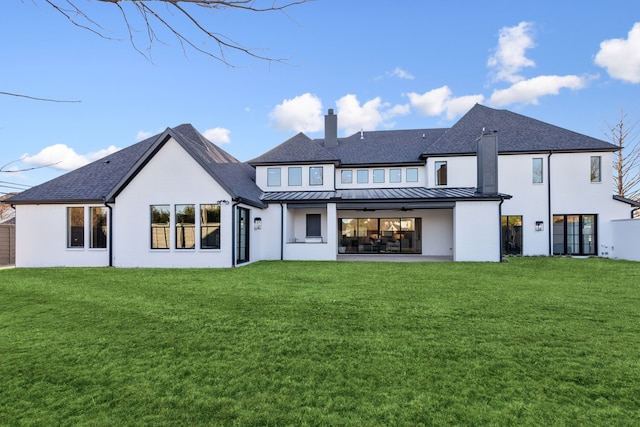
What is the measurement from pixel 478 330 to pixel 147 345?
15.9 ft

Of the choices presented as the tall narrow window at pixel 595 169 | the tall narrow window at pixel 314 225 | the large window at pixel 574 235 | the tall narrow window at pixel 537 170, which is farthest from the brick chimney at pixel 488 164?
the tall narrow window at pixel 314 225

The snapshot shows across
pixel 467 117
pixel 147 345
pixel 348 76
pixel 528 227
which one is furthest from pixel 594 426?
pixel 467 117

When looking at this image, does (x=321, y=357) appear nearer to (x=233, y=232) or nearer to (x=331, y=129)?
(x=233, y=232)

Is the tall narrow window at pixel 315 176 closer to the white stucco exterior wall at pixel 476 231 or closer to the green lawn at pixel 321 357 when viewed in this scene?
the white stucco exterior wall at pixel 476 231

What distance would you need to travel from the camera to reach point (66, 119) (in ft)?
14.0

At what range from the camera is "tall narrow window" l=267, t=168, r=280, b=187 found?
18.6 metres

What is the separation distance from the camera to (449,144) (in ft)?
59.0

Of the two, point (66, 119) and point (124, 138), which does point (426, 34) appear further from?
point (66, 119)

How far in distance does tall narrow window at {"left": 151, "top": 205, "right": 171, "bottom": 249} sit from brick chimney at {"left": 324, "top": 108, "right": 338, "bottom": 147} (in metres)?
12.1

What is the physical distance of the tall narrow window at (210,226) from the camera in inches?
503

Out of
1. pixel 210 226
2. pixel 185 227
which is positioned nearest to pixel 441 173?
pixel 210 226

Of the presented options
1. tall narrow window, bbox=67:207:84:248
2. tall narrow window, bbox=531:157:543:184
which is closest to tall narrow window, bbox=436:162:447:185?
tall narrow window, bbox=531:157:543:184

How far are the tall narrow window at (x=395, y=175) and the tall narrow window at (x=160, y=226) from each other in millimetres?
12802

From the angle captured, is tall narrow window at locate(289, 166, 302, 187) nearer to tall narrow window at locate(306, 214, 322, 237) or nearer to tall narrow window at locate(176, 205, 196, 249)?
tall narrow window at locate(306, 214, 322, 237)
